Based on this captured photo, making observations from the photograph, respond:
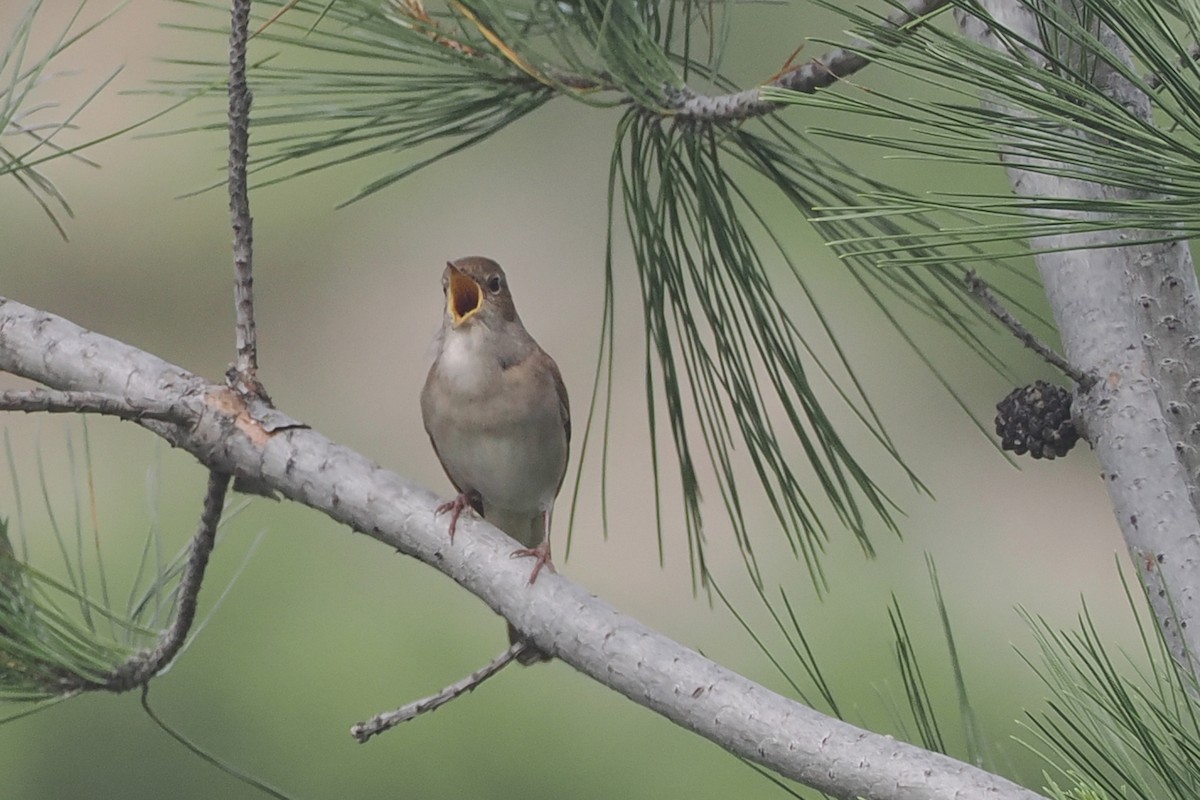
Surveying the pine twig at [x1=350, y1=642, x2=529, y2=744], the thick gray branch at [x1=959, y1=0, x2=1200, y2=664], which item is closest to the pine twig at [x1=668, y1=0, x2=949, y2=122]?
the thick gray branch at [x1=959, y1=0, x2=1200, y2=664]

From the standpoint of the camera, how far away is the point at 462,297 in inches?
49.5

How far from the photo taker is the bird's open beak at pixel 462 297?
48.7 inches

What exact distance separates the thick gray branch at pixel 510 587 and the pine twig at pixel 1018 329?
19cm

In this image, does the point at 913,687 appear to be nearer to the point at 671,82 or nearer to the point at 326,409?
the point at 671,82

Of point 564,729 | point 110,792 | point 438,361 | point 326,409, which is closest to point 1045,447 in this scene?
point 438,361

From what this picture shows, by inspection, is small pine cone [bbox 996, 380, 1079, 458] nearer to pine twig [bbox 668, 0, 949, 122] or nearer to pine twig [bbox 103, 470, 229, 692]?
pine twig [bbox 668, 0, 949, 122]

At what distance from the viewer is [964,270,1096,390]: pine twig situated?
0.62 meters

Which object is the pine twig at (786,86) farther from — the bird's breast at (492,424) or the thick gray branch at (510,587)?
the bird's breast at (492,424)

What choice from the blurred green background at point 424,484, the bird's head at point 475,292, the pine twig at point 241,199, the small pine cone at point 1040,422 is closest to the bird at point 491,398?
the bird's head at point 475,292

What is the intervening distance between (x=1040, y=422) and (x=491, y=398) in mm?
623

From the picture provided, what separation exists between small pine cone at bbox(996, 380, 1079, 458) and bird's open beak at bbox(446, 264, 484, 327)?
0.58 m

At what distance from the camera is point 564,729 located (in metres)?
2.23

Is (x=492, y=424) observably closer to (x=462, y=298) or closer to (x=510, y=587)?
(x=462, y=298)

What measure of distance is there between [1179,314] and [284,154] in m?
0.52
